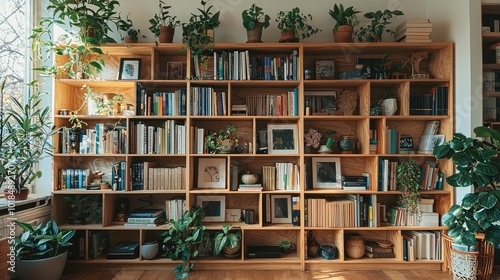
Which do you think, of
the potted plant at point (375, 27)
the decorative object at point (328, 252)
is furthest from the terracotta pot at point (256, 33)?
the decorative object at point (328, 252)

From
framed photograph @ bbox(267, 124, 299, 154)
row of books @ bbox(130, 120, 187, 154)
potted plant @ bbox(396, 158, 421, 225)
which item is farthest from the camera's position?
framed photograph @ bbox(267, 124, 299, 154)

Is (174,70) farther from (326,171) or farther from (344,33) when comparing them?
(326,171)

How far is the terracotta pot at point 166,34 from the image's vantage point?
307 centimetres

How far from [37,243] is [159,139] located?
1324 millimetres

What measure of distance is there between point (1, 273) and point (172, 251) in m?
1.31

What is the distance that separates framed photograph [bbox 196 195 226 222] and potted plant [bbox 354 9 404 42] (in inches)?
87.4

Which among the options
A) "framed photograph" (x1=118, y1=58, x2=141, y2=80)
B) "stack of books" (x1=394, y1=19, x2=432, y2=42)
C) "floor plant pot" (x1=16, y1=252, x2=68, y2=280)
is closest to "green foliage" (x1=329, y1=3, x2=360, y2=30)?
"stack of books" (x1=394, y1=19, x2=432, y2=42)

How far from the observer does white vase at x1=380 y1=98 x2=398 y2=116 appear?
303 centimetres

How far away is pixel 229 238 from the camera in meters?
2.85

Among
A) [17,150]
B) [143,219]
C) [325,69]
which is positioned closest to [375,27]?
[325,69]

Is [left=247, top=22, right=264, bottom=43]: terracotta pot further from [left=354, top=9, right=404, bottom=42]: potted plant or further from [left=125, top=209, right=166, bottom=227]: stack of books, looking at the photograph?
[left=125, top=209, right=166, bottom=227]: stack of books

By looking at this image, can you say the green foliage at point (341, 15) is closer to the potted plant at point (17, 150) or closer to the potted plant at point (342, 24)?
the potted plant at point (342, 24)

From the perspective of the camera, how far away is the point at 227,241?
9.35 ft

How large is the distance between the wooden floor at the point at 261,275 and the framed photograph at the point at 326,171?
881 millimetres
